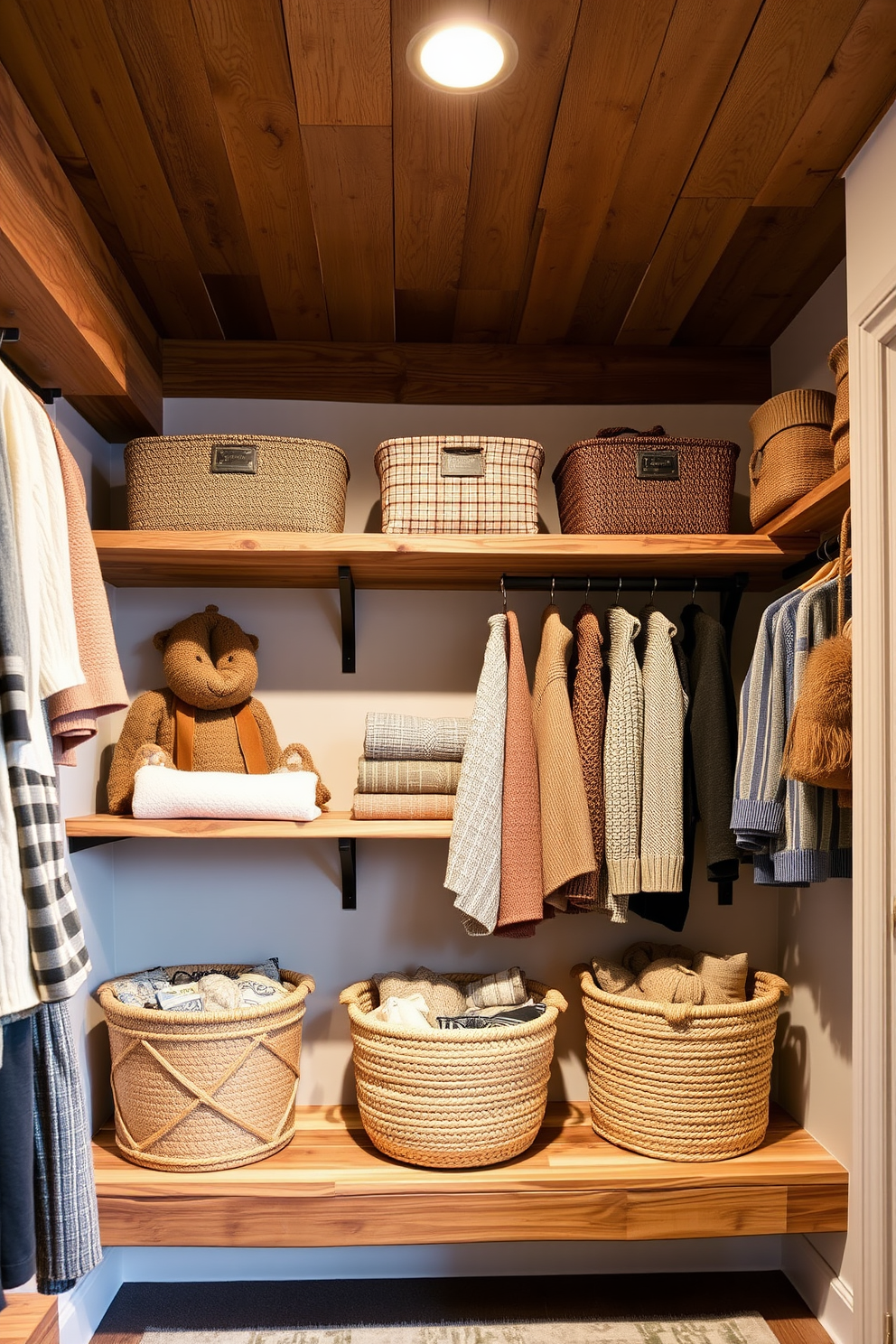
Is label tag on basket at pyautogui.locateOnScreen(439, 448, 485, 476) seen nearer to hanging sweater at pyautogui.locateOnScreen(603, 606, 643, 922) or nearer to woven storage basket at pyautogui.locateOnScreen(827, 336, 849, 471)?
hanging sweater at pyautogui.locateOnScreen(603, 606, 643, 922)

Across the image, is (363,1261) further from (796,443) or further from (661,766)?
(796,443)

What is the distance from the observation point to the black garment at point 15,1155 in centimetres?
107

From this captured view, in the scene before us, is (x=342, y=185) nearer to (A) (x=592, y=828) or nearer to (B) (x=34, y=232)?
(B) (x=34, y=232)

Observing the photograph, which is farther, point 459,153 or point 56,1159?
→ point 459,153

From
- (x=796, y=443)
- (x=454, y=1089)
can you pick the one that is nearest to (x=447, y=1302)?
(x=454, y=1089)

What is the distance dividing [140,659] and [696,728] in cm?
126

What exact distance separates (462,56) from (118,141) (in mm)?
568

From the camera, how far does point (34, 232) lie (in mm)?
1379

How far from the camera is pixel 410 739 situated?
1.95m

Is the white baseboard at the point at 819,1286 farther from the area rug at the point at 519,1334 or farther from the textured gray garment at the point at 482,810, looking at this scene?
the textured gray garment at the point at 482,810

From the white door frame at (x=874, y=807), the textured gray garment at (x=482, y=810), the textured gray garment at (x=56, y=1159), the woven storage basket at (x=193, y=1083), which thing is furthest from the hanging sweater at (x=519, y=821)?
the textured gray garment at (x=56, y=1159)

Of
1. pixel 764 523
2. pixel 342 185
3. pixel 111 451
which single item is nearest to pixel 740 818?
pixel 764 523

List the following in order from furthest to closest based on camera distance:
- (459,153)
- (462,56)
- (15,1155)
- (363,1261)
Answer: (363,1261)
(459,153)
(462,56)
(15,1155)

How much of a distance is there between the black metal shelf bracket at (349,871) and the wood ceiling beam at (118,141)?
1210mm
